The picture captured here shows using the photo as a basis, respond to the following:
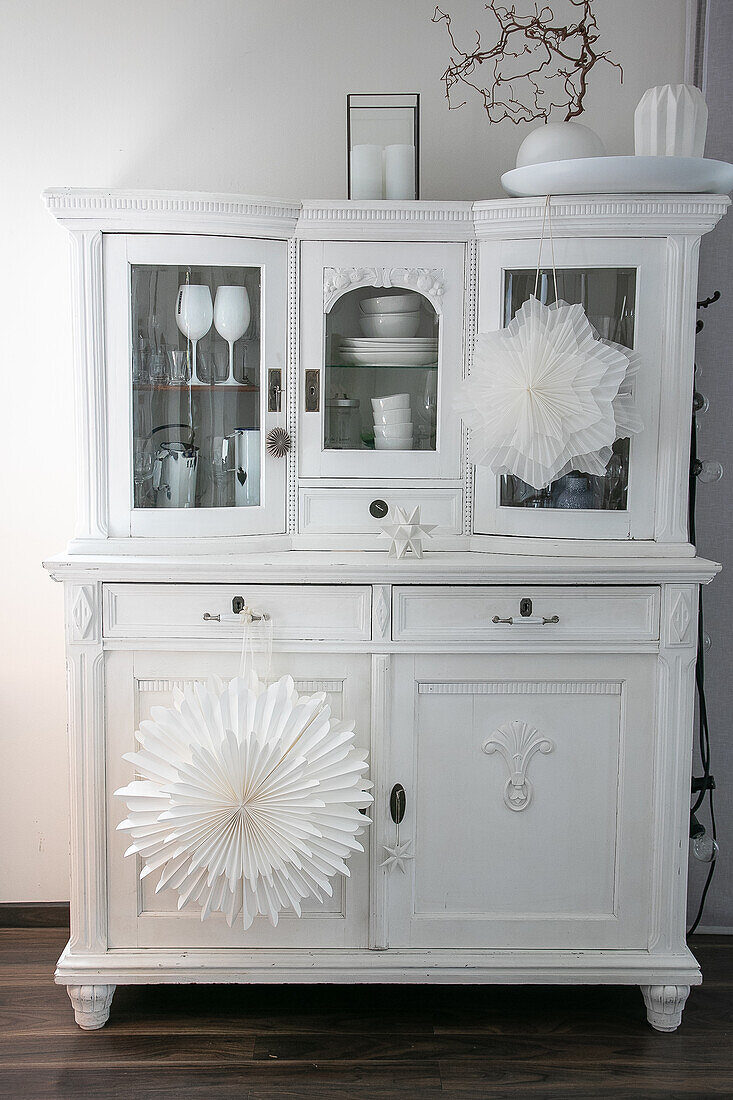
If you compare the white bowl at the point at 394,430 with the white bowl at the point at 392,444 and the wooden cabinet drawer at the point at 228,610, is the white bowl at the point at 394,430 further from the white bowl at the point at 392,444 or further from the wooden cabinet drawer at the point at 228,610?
the wooden cabinet drawer at the point at 228,610

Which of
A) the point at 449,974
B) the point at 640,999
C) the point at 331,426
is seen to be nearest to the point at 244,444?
the point at 331,426

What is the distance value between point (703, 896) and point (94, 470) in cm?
194

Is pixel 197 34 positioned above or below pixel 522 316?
above

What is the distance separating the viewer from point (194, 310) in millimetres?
2166

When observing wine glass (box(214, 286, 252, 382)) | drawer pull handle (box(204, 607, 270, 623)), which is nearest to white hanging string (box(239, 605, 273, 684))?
drawer pull handle (box(204, 607, 270, 623))

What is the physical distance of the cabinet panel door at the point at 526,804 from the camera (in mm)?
2123

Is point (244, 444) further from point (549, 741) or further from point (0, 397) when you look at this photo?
point (549, 741)

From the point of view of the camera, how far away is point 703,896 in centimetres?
259

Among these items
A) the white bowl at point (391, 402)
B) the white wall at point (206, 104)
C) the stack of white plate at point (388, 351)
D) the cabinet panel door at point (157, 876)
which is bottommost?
the cabinet panel door at point (157, 876)

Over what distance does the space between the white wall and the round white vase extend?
0.37 meters

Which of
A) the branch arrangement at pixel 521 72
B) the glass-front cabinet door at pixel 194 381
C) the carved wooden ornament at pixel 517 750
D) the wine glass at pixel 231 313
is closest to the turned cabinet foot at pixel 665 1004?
the carved wooden ornament at pixel 517 750

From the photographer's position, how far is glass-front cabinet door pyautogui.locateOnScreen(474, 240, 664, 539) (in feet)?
7.01

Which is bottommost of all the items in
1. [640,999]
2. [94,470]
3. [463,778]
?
[640,999]

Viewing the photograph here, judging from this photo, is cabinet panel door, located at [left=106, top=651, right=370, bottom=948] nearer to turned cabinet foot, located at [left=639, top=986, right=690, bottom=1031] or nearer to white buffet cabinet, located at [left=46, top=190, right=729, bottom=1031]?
white buffet cabinet, located at [left=46, top=190, right=729, bottom=1031]
